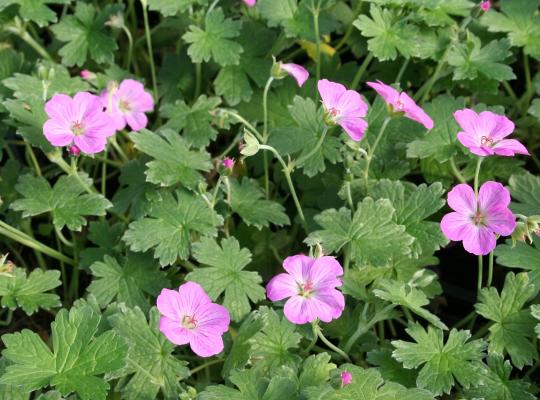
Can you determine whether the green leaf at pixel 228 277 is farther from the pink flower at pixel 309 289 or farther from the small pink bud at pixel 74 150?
the small pink bud at pixel 74 150

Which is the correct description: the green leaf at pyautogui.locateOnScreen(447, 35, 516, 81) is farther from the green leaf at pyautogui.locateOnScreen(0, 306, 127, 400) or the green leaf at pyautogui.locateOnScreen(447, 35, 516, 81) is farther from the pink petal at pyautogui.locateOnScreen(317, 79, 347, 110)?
the green leaf at pyautogui.locateOnScreen(0, 306, 127, 400)

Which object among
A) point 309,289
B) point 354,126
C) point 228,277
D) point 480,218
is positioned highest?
point 354,126

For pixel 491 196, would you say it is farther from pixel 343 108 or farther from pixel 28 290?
pixel 28 290

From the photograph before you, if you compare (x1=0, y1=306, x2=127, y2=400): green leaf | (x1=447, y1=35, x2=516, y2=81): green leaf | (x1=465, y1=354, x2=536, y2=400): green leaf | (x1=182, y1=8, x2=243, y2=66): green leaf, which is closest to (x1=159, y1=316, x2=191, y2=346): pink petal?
(x1=0, y1=306, x2=127, y2=400): green leaf

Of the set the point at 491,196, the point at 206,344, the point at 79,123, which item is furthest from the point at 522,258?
the point at 79,123

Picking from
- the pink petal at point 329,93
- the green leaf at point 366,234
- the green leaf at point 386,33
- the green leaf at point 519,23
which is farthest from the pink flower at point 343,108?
the green leaf at point 519,23

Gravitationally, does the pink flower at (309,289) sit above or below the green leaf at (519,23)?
below

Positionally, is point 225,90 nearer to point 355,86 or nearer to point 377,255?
point 355,86
